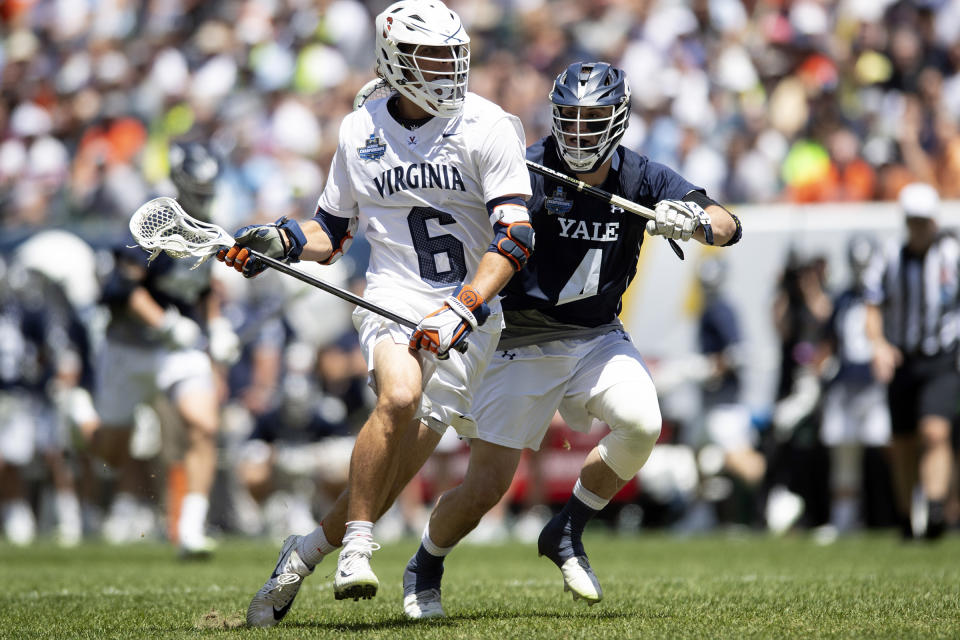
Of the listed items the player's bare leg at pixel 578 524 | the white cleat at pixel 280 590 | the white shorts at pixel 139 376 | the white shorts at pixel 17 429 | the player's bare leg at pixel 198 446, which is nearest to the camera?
the white cleat at pixel 280 590

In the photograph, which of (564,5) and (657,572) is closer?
(657,572)

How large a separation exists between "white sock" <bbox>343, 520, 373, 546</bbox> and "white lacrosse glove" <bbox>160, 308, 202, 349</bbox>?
4.77 metres

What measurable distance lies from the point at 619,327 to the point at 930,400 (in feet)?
16.1

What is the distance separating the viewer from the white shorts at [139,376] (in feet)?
32.9

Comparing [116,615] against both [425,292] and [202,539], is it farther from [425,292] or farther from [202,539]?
[202,539]

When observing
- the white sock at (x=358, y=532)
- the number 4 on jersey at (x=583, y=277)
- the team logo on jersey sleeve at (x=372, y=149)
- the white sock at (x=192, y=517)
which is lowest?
the white sock at (x=192, y=517)

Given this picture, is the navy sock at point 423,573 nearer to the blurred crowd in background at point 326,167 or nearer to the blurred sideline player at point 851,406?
the blurred crowd in background at point 326,167

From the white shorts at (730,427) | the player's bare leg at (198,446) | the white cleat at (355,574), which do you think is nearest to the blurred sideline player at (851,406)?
the white shorts at (730,427)

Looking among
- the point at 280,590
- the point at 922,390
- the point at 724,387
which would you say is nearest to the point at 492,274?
the point at 280,590

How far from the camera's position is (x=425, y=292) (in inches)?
226

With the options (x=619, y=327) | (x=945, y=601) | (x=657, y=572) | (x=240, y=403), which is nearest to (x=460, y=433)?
(x=619, y=327)

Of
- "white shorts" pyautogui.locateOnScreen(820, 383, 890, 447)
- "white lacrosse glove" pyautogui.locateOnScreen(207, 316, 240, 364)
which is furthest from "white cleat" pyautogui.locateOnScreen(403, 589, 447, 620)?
"white shorts" pyautogui.locateOnScreen(820, 383, 890, 447)

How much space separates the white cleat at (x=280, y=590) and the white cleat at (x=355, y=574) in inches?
16.2

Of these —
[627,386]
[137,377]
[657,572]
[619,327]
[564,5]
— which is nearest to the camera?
[627,386]
